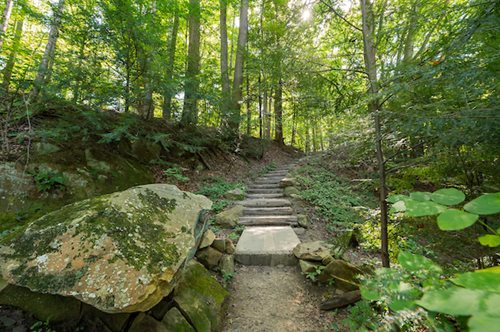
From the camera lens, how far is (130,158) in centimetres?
575

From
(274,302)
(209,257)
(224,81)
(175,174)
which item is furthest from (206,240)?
(224,81)

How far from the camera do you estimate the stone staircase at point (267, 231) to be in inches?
137

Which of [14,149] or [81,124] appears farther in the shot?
[81,124]

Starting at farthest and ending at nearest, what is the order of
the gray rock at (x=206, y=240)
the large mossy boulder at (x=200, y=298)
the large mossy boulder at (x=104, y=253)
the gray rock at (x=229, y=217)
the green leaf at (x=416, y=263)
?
the gray rock at (x=229, y=217) < the gray rock at (x=206, y=240) < the large mossy boulder at (x=200, y=298) < the large mossy boulder at (x=104, y=253) < the green leaf at (x=416, y=263)

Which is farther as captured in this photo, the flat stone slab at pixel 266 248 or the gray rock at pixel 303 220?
the gray rock at pixel 303 220

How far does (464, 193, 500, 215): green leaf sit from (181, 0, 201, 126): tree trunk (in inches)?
234

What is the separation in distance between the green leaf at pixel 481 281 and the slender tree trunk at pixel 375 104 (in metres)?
1.97

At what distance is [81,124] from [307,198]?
5.84 meters

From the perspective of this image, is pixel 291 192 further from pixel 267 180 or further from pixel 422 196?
pixel 422 196

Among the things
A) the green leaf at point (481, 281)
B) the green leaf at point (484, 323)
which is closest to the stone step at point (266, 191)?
the green leaf at point (481, 281)

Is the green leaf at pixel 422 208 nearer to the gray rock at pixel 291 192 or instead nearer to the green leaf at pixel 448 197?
the green leaf at pixel 448 197

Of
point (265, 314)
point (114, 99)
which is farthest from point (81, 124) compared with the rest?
point (265, 314)

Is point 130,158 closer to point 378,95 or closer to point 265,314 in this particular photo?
point 265,314

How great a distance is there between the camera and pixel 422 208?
0.72 m
